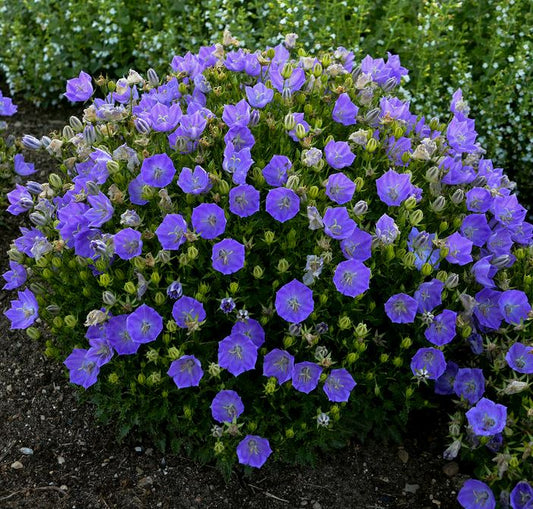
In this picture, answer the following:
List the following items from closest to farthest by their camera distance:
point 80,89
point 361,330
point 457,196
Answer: point 361,330 < point 457,196 < point 80,89

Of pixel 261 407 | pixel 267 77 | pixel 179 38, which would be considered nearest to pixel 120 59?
pixel 179 38

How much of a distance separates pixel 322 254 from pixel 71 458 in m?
1.59

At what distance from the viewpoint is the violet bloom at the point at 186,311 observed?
2965 mm

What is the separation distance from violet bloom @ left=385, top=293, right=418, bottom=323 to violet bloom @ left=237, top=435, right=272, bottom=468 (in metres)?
0.77

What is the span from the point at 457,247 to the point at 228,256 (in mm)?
1027

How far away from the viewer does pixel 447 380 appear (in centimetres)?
341

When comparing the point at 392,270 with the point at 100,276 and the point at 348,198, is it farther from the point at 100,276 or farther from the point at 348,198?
the point at 100,276

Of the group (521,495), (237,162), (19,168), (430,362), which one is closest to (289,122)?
(237,162)

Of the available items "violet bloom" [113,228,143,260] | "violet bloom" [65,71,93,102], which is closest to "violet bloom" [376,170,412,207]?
"violet bloom" [113,228,143,260]

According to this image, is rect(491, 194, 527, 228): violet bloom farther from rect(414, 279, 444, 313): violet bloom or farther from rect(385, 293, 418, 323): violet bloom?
rect(385, 293, 418, 323): violet bloom

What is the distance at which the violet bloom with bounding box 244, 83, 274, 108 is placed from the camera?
3418 millimetres

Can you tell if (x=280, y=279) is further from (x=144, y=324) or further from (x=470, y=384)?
(x=470, y=384)

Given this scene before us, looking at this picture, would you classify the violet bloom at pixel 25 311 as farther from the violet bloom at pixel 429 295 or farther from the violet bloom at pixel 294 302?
the violet bloom at pixel 429 295

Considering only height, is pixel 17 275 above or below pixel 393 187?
below
